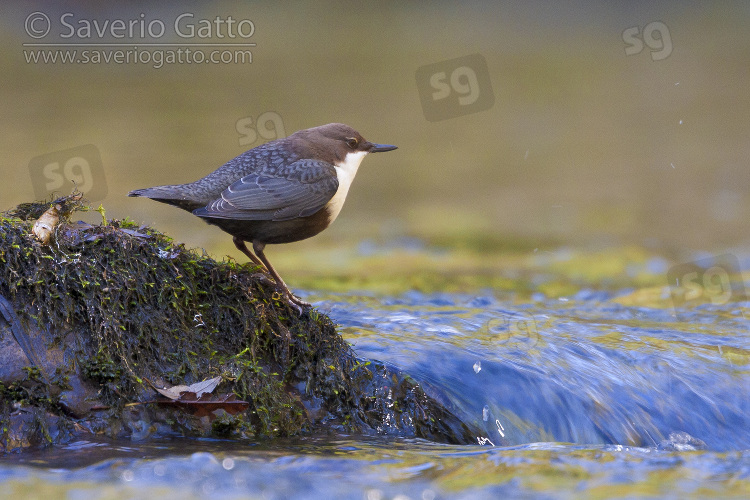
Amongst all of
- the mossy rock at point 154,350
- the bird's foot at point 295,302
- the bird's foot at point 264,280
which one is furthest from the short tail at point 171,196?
the bird's foot at point 295,302

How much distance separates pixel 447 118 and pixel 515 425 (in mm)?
11225

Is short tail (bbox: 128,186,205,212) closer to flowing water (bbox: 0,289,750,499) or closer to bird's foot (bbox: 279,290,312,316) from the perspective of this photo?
bird's foot (bbox: 279,290,312,316)

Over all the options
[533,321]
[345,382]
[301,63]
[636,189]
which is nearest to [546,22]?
[301,63]

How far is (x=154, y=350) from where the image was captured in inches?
129

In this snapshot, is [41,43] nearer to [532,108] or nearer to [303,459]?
[532,108]

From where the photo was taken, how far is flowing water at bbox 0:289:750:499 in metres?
2.79

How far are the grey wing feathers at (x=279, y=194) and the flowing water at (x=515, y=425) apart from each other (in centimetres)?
A: 62

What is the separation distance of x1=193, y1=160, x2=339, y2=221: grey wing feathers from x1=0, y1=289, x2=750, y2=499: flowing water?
618 mm

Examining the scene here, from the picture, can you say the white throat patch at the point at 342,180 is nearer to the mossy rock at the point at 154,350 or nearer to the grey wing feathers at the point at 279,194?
the grey wing feathers at the point at 279,194

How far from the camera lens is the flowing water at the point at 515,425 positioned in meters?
2.79

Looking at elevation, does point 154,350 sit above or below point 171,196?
below

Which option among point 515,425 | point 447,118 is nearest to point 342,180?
point 515,425

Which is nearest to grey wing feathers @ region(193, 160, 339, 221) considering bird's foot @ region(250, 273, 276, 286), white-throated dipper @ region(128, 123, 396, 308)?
white-throated dipper @ region(128, 123, 396, 308)

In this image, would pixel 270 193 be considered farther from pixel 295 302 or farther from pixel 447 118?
pixel 447 118
